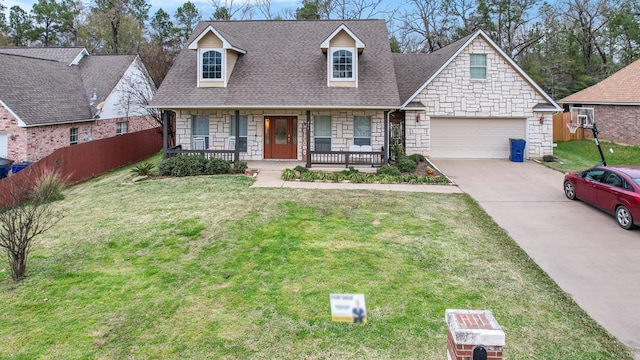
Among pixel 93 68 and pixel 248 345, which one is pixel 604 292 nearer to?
pixel 248 345

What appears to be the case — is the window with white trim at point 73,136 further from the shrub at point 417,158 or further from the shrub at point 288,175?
the shrub at point 417,158

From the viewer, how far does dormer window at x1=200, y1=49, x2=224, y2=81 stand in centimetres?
1947

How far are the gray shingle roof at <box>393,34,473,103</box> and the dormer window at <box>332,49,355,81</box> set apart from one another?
3.72 m

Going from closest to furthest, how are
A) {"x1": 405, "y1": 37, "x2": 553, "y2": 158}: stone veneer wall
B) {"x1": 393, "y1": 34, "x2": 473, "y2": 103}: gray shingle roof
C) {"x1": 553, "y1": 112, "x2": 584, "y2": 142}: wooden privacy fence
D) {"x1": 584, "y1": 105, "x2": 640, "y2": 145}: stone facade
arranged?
{"x1": 405, "y1": 37, "x2": 553, "y2": 158}: stone veneer wall < {"x1": 393, "y1": 34, "x2": 473, "y2": 103}: gray shingle roof < {"x1": 584, "y1": 105, "x2": 640, "y2": 145}: stone facade < {"x1": 553, "y1": 112, "x2": 584, "y2": 142}: wooden privacy fence

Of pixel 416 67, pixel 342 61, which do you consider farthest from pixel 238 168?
pixel 416 67

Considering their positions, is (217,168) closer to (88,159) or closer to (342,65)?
(88,159)

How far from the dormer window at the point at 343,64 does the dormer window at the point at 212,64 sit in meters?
4.96

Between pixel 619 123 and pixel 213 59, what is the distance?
911 inches

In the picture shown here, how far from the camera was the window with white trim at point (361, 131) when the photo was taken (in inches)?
782

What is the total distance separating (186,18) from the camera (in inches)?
1711

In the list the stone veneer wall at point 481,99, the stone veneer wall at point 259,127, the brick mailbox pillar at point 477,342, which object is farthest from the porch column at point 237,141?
the brick mailbox pillar at point 477,342

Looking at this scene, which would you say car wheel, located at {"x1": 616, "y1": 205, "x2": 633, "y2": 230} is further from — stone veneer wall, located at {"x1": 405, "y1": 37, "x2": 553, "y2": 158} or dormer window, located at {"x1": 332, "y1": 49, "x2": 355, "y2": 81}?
dormer window, located at {"x1": 332, "y1": 49, "x2": 355, "y2": 81}

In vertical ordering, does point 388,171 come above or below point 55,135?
below

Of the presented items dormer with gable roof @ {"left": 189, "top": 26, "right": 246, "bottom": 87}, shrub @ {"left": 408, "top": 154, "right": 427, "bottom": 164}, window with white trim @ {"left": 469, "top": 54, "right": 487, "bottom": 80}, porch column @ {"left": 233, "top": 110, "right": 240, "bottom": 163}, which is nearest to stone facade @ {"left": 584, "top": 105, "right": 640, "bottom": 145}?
window with white trim @ {"left": 469, "top": 54, "right": 487, "bottom": 80}
